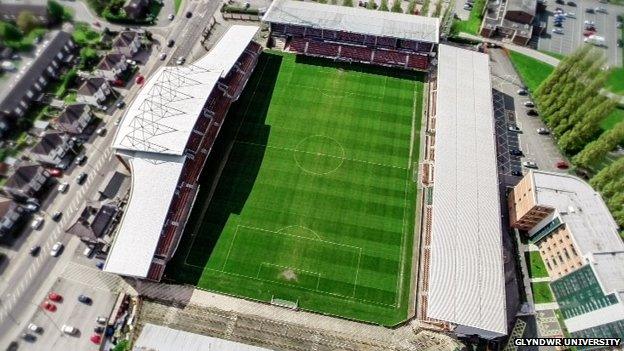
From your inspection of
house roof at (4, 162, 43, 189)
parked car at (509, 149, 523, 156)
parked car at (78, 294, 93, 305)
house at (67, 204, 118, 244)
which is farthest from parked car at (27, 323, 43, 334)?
parked car at (509, 149, 523, 156)

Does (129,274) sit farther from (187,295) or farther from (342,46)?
(342,46)

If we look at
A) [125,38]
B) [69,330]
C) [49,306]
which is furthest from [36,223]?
[125,38]

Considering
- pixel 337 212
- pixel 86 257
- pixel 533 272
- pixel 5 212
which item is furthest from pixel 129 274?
pixel 533 272

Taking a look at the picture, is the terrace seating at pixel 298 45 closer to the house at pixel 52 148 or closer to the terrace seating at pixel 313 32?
the terrace seating at pixel 313 32

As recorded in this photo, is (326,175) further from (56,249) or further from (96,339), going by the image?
(56,249)

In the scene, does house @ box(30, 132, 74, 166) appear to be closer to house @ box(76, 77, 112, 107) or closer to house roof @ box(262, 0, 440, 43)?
house @ box(76, 77, 112, 107)
